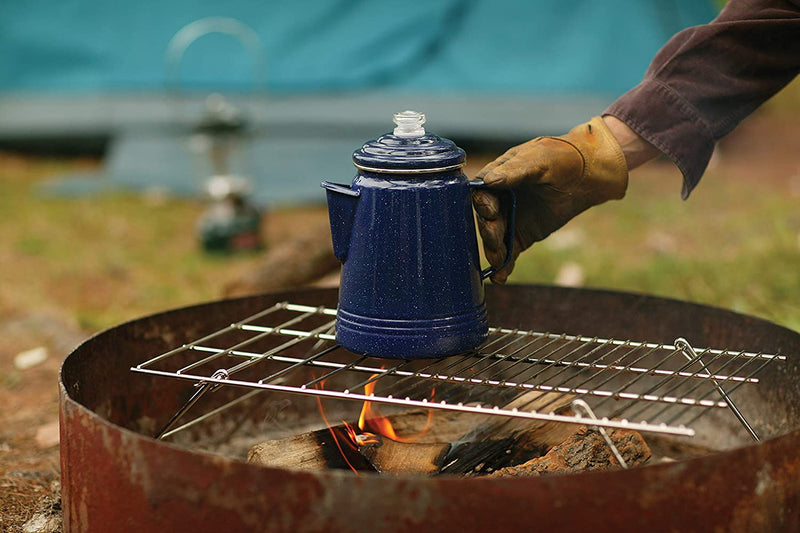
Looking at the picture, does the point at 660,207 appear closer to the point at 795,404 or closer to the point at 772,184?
the point at 772,184

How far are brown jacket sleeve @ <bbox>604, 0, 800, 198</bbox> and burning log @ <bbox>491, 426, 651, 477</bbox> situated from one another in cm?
62

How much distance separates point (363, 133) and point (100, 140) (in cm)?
186

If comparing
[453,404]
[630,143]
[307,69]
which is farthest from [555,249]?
[453,404]

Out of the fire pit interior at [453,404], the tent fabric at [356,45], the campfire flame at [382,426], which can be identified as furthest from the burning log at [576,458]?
the tent fabric at [356,45]

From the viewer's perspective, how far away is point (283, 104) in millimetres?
6375

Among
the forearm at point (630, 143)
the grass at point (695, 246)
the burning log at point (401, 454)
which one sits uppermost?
the forearm at point (630, 143)

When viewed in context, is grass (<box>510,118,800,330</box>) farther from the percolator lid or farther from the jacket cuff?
the percolator lid

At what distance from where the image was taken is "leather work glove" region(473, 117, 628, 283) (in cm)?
181

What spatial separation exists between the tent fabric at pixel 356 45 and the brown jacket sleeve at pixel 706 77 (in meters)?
4.11

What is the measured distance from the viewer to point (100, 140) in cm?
659

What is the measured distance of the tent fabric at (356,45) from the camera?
240 inches

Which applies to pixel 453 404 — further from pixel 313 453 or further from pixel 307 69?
pixel 307 69

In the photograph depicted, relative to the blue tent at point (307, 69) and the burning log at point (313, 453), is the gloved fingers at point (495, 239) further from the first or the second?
the blue tent at point (307, 69)

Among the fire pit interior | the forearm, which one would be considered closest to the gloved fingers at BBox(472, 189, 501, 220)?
the fire pit interior
